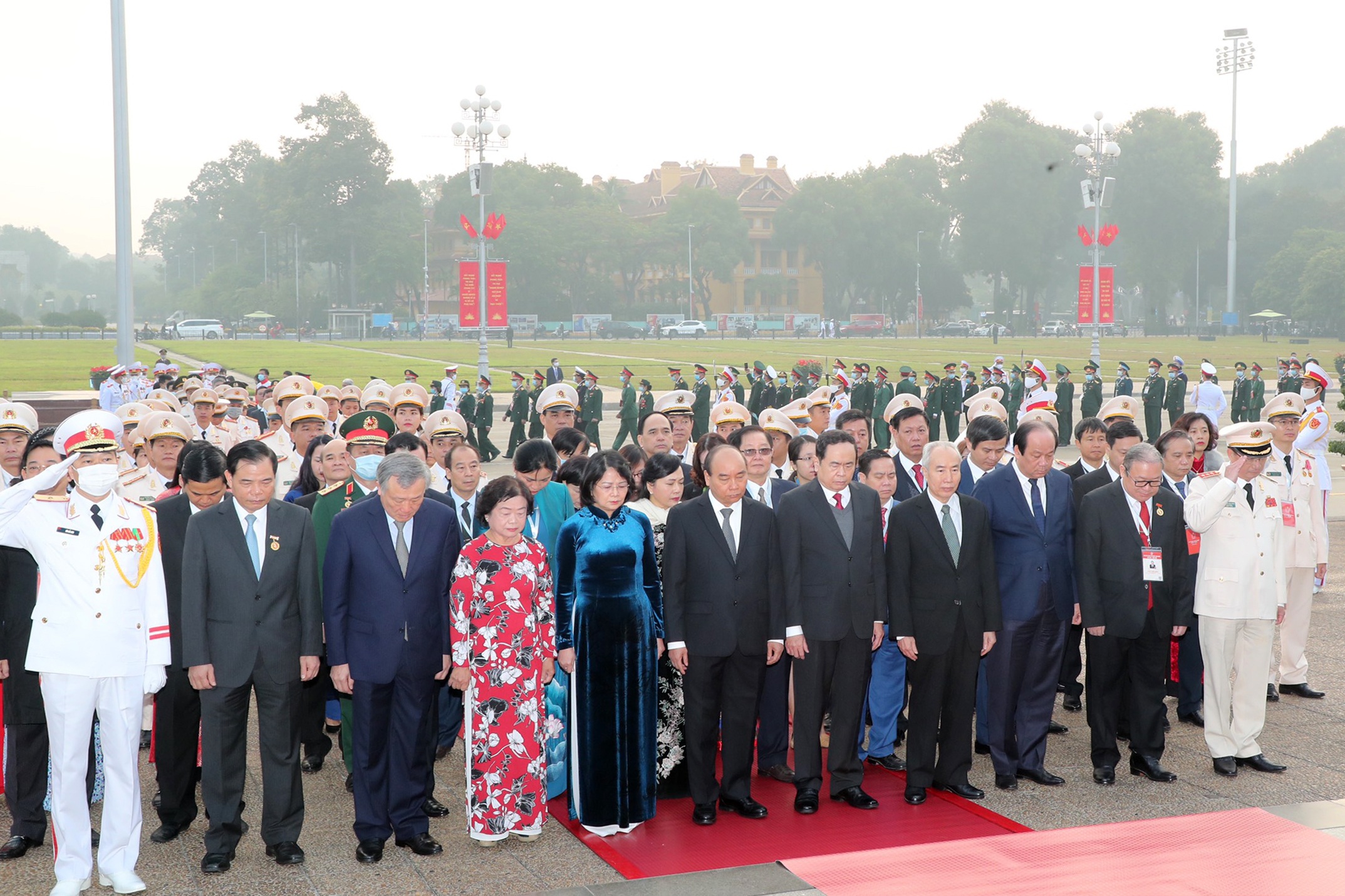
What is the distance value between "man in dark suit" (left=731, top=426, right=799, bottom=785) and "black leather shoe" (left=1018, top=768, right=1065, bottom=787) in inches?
47.8

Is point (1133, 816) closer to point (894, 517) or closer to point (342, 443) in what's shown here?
point (894, 517)

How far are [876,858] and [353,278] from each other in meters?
84.6

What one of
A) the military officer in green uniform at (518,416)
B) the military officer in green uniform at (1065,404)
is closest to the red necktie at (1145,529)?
the military officer in green uniform at (518,416)

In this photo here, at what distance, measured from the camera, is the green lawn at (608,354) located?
4469cm

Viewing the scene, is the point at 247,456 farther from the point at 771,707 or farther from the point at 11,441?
the point at 771,707

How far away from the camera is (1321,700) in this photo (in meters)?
7.42

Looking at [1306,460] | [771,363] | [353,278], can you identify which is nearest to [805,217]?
[353,278]

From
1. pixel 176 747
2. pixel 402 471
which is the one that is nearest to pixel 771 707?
pixel 402 471

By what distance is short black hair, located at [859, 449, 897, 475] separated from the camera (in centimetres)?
638

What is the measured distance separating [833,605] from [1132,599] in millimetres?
1672

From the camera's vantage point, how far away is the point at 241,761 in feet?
16.6

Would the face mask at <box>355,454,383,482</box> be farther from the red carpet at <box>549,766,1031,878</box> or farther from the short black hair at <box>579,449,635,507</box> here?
the red carpet at <box>549,766,1031,878</box>

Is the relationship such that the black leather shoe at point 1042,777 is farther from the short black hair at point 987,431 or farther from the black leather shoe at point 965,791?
the short black hair at point 987,431

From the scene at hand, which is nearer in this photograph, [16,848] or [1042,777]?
[16,848]
